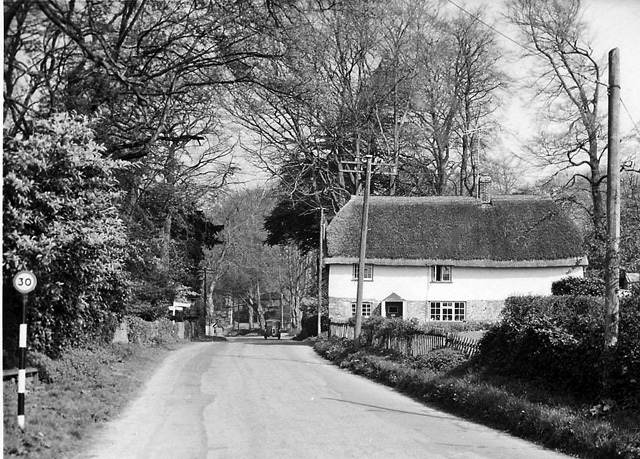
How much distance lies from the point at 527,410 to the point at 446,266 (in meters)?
32.5

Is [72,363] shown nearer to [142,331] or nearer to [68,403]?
[68,403]

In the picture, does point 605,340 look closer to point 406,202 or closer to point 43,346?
point 43,346

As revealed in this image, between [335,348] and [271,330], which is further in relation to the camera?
[271,330]

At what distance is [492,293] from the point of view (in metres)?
45.1

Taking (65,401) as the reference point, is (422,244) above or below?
above

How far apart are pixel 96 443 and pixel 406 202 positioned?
3796 centimetres

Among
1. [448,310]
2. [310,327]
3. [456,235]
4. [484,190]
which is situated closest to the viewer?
[448,310]

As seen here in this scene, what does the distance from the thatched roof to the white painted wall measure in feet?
1.93

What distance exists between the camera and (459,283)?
4512cm

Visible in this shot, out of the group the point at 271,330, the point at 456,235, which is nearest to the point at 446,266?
the point at 456,235

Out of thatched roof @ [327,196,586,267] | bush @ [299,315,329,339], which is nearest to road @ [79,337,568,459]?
thatched roof @ [327,196,586,267]

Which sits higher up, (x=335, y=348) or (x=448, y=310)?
(x=448, y=310)

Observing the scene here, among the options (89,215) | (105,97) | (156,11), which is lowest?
(89,215)

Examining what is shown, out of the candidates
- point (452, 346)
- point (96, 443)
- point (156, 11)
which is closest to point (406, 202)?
point (452, 346)
